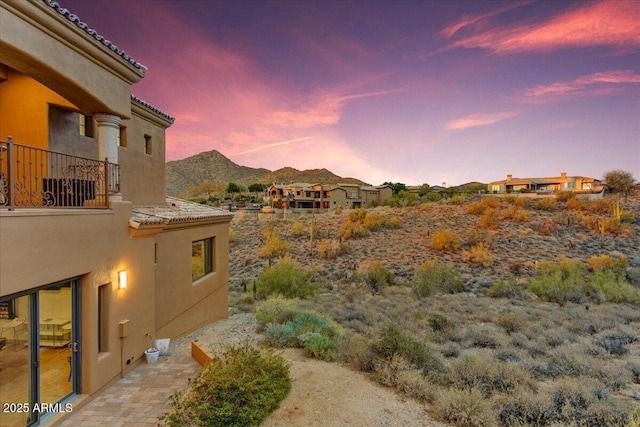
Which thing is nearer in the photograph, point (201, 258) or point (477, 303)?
point (201, 258)

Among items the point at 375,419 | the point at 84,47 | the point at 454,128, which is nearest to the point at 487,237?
the point at 454,128

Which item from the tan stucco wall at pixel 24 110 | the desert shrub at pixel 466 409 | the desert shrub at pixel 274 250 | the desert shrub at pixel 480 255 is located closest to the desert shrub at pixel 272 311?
the desert shrub at pixel 466 409

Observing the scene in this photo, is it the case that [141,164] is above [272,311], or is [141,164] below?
above

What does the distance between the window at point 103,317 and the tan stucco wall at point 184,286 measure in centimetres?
207

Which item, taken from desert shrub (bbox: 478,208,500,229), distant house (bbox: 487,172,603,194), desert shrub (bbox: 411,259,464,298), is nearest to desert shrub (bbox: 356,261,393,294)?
desert shrub (bbox: 411,259,464,298)

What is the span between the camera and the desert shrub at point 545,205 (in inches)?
1409

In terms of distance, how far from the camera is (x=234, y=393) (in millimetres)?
4637

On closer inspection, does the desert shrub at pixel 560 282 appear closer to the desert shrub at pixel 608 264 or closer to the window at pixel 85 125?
the desert shrub at pixel 608 264

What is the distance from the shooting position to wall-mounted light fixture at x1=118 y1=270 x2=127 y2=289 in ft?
20.6

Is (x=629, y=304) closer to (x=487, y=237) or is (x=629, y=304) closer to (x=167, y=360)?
(x=487, y=237)

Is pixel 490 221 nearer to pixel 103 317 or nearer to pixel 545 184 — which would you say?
pixel 103 317

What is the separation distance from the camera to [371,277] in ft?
65.6

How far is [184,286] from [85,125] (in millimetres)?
5067

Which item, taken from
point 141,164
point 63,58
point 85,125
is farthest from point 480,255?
point 63,58
